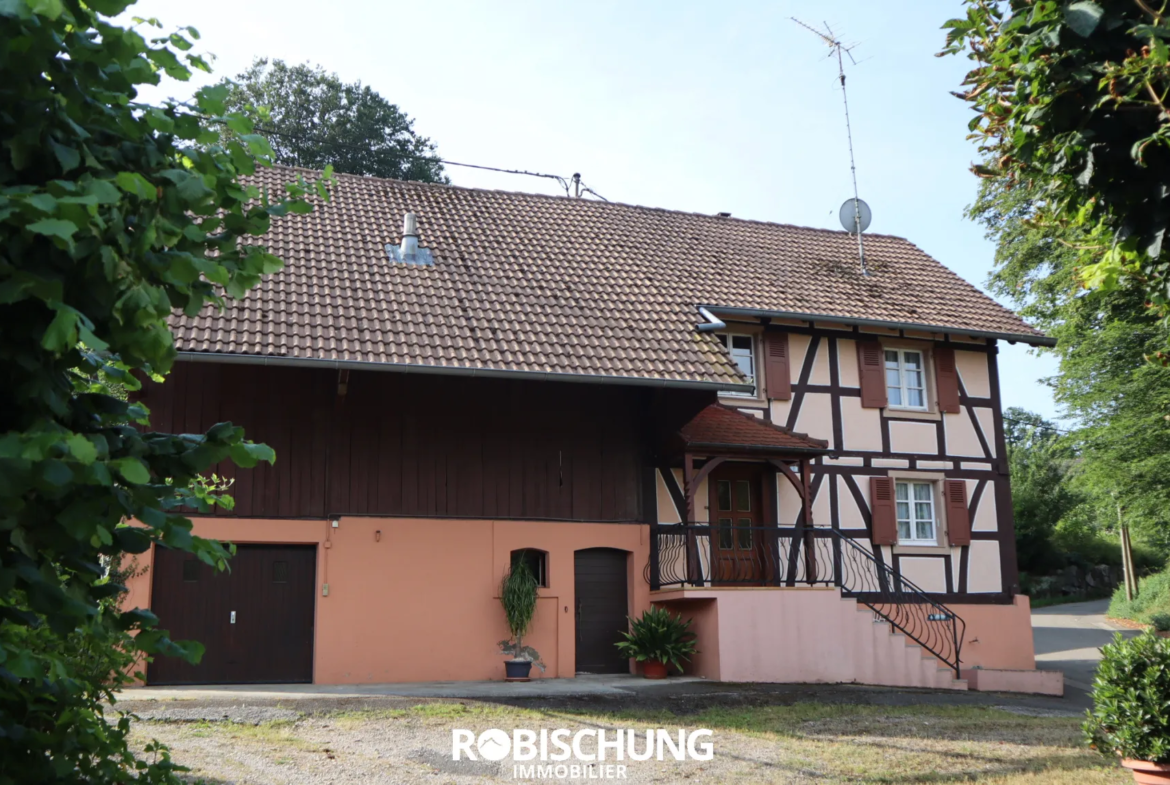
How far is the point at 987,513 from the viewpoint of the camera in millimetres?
17453

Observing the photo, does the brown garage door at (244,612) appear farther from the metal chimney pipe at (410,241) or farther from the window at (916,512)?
the window at (916,512)

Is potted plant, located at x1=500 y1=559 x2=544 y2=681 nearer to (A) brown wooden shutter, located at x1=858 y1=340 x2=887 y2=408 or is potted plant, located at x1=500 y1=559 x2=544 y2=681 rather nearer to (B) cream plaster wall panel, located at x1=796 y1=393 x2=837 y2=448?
(B) cream plaster wall panel, located at x1=796 y1=393 x2=837 y2=448

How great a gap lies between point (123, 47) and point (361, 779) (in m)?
5.86

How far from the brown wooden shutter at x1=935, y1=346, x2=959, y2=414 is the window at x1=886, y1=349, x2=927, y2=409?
248 mm

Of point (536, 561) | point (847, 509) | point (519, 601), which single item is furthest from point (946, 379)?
point (519, 601)

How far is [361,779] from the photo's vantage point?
24.6 feet

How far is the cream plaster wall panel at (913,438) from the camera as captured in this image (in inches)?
675

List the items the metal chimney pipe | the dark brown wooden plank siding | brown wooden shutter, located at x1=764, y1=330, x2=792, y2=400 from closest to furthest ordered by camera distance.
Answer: the dark brown wooden plank siding → the metal chimney pipe → brown wooden shutter, located at x1=764, y1=330, x2=792, y2=400

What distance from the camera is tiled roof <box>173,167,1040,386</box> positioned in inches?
530

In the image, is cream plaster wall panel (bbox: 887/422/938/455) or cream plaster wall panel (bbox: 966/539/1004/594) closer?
cream plaster wall panel (bbox: 966/539/1004/594)

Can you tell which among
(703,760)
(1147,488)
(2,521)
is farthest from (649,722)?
(1147,488)

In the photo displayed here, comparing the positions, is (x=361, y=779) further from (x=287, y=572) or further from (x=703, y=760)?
(x=287, y=572)

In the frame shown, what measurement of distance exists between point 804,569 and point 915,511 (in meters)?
2.69

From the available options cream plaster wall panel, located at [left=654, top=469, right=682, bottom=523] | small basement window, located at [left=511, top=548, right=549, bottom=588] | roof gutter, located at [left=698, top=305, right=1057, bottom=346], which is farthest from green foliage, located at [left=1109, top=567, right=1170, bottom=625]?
small basement window, located at [left=511, top=548, right=549, bottom=588]
